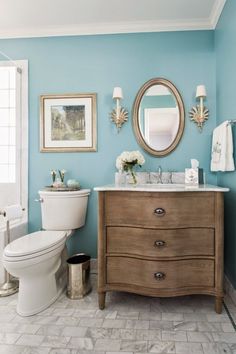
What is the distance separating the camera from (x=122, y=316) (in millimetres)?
1814

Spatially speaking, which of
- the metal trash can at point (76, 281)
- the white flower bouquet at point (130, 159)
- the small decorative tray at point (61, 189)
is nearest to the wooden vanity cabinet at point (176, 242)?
the white flower bouquet at point (130, 159)

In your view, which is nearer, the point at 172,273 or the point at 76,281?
the point at 172,273

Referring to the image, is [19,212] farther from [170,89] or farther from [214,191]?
[170,89]

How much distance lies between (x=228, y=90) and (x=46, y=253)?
6.01ft

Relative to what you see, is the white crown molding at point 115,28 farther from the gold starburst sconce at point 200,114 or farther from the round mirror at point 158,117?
the gold starburst sconce at point 200,114

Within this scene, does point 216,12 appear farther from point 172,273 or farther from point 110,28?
point 172,273

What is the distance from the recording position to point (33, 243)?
6.23ft

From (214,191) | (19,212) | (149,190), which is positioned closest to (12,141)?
(19,212)

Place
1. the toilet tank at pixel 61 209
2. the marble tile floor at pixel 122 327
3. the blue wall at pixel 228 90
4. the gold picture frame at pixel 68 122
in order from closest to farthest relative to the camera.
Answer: the marble tile floor at pixel 122 327
the blue wall at pixel 228 90
the toilet tank at pixel 61 209
the gold picture frame at pixel 68 122

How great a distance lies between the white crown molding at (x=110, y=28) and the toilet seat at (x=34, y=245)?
6.16 ft

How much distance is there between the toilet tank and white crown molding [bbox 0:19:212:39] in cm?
152

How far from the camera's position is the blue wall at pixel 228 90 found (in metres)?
1.95

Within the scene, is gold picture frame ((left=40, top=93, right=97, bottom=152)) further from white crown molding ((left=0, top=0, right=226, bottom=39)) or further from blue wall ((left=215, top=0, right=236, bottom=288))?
blue wall ((left=215, top=0, right=236, bottom=288))

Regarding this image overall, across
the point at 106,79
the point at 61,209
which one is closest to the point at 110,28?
the point at 106,79
